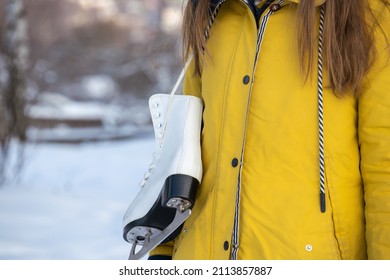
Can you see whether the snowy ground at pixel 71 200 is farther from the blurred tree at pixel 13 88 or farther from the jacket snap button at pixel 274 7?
the jacket snap button at pixel 274 7

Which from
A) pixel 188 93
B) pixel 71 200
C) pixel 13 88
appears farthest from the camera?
pixel 13 88

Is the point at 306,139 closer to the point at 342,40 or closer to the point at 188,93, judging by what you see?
the point at 342,40

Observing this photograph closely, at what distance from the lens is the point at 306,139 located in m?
1.85

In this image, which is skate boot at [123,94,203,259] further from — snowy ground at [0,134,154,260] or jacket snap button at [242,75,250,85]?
snowy ground at [0,134,154,260]

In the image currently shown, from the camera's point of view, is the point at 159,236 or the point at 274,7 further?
the point at 159,236

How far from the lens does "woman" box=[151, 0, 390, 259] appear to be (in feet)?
5.94

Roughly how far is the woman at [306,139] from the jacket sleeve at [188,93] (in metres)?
0.26

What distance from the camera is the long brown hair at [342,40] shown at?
181 cm

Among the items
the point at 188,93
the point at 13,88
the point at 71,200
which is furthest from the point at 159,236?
the point at 13,88

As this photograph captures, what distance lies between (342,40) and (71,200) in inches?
220

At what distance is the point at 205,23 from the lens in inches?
83.4

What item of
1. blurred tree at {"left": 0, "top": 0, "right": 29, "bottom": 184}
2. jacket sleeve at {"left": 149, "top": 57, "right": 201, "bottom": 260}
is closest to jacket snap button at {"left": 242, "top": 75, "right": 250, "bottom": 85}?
jacket sleeve at {"left": 149, "top": 57, "right": 201, "bottom": 260}
